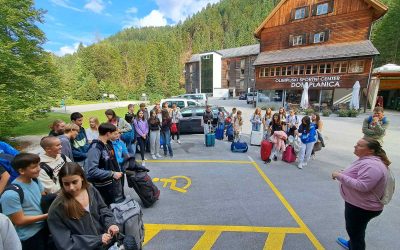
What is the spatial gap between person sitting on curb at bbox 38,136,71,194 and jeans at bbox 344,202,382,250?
4144mm

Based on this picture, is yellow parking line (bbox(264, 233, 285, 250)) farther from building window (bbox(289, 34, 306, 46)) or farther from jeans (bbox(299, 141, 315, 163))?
building window (bbox(289, 34, 306, 46))

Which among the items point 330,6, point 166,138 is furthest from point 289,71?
point 166,138

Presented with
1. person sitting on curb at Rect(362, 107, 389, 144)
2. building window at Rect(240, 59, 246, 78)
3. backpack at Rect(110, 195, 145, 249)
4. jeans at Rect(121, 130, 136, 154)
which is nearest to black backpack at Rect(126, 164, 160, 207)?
backpack at Rect(110, 195, 145, 249)

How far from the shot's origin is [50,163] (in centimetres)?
306

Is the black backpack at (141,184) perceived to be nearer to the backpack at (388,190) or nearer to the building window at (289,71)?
the backpack at (388,190)

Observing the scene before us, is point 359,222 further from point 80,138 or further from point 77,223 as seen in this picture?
point 80,138

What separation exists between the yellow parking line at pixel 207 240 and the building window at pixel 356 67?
2587 cm

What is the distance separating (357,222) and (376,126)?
412cm

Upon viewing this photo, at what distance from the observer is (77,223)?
2.16 meters

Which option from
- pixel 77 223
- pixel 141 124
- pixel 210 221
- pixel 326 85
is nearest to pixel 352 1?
pixel 326 85

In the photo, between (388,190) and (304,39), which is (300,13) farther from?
(388,190)

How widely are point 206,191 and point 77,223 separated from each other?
3.57m

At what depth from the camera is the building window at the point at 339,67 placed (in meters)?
22.8

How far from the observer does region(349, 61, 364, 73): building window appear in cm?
2192
